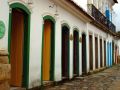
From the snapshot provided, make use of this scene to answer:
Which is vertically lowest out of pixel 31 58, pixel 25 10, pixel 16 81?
pixel 16 81

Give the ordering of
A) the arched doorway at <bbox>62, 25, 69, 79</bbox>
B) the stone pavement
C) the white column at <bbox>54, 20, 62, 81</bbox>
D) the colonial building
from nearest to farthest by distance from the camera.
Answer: the colonial building, the stone pavement, the white column at <bbox>54, 20, 62, 81</bbox>, the arched doorway at <bbox>62, 25, 69, 79</bbox>

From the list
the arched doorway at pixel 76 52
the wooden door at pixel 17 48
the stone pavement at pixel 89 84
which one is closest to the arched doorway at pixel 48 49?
the stone pavement at pixel 89 84

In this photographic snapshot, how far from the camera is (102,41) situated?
28578 millimetres

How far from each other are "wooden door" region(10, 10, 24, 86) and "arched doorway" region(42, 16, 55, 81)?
2611 mm

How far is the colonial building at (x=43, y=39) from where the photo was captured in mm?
10571

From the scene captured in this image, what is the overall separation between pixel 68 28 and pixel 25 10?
20.1 feet

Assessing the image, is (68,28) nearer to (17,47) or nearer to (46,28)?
(46,28)

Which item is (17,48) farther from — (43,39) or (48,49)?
(48,49)

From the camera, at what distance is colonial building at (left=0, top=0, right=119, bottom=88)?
10571mm

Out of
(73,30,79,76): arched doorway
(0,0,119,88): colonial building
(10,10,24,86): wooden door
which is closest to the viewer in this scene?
(0,0,119,88): colonial building

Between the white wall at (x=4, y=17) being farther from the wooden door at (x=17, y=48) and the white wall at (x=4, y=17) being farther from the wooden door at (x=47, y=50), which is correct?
the wooden door at (x=47, y=50)

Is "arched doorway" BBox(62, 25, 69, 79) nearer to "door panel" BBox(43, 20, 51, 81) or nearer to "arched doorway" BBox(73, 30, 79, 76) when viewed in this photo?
"arched doorway" BBox(73, 30, 79, 76)

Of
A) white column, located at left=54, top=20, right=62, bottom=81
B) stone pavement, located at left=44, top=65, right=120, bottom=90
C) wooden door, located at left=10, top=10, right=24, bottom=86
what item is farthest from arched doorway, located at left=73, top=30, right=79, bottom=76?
wooden door, located at left=10, top=10, right=24, bottom=86

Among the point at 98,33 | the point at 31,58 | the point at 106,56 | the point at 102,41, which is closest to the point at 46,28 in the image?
the point at 31,58
